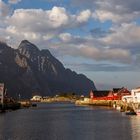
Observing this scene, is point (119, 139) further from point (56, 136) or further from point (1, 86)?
point (1, 86)

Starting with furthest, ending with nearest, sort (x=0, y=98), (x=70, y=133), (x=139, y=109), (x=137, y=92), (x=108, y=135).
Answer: (x=0, y=98) < (x=137, y=92) < (x=139, y=109) < (x=70, y=133) < (x=108, y=135)

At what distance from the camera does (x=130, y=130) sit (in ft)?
250

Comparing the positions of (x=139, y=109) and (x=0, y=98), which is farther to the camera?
(x=0, y=98)

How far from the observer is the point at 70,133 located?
243ft

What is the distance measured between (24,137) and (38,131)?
1026 centimetres

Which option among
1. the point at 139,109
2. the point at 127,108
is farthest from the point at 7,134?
the point at 127,108

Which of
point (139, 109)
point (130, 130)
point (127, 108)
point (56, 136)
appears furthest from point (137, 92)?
point (56, 136)

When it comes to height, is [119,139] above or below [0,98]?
below

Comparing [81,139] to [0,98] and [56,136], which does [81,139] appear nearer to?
[56,136]

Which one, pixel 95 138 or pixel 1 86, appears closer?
pixel 95 138

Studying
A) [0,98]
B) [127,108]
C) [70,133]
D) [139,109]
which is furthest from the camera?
[0,98]

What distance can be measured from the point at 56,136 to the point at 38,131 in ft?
29.8

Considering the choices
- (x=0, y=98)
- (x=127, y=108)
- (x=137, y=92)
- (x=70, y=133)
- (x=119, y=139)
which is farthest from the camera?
(x=0, y=98)

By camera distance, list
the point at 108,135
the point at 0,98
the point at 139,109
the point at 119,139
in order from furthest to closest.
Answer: the point at 0,98 < the point at 139,109 < the point at 108,135 < the point at 119,139
